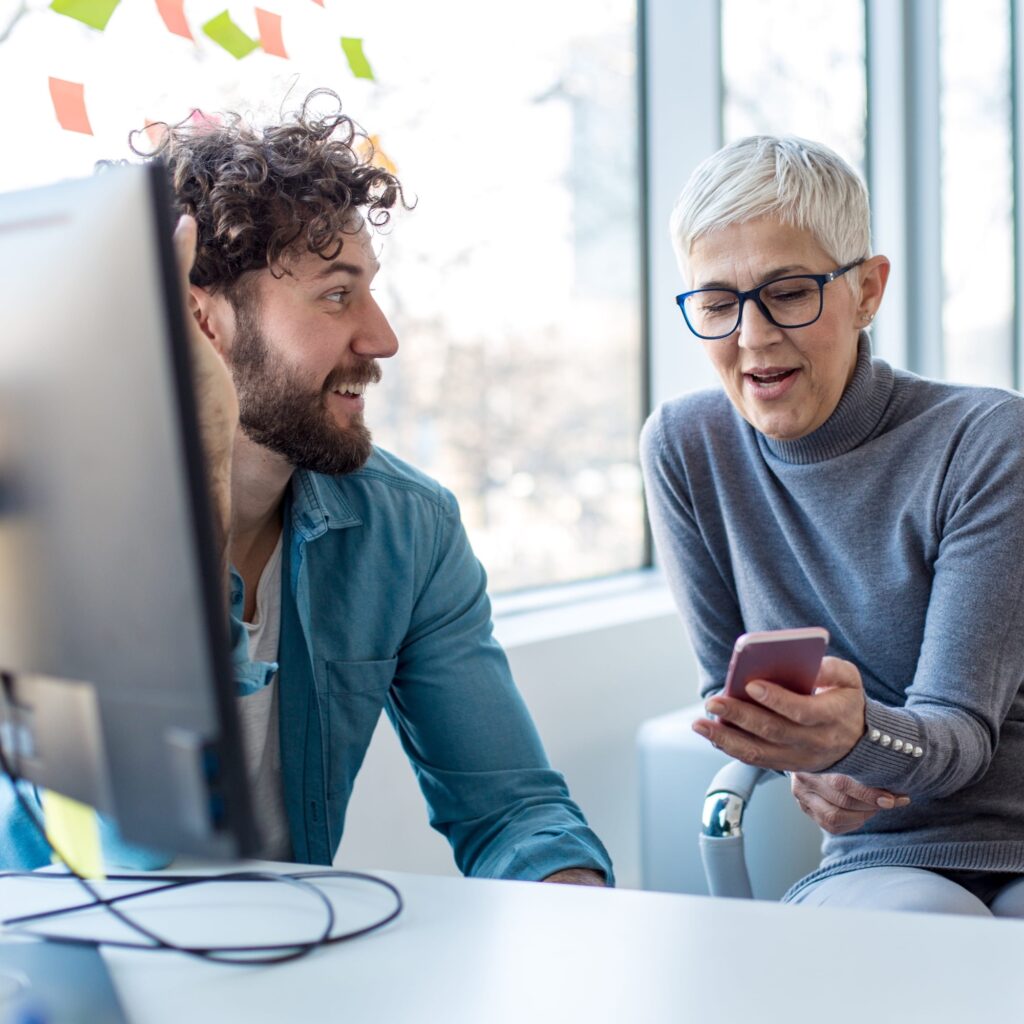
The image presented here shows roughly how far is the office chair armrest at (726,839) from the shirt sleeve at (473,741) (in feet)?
0.63

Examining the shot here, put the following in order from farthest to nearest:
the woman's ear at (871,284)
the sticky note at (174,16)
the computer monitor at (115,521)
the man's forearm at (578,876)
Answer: the sticky note at (174,16) → the woman's ear at (871,284) → the man's forearm at (578,876) → the computer monitor at (115,521)

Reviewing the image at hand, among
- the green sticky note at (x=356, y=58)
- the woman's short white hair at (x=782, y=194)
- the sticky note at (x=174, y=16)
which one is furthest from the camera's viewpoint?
the green sticky note at (x=356, y=58)

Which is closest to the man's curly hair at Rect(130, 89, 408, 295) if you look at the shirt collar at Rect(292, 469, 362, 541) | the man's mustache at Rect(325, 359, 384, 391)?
the man's mustache at Rect(325, 359, 384, 391)

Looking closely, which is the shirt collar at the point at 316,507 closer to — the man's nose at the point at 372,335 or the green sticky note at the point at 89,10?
the man's nose at the point at 372,335

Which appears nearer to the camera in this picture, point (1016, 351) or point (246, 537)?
point (246, 537)

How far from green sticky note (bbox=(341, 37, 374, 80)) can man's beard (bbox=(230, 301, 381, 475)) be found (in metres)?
0.87

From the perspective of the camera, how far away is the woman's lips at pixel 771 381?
Answer: 5.30ft

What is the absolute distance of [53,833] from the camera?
3.48 feet

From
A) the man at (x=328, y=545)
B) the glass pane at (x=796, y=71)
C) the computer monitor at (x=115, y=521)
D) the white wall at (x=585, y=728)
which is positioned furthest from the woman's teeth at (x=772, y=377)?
the glass pane at (x=796, y=71)

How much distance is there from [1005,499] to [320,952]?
3.20 feet

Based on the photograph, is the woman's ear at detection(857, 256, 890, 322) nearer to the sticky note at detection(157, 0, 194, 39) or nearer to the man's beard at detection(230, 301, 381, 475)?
the man's beard at detection(230, 301, 381, 475)

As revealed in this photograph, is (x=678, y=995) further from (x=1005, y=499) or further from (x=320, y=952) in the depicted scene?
(x=1005, y=499)

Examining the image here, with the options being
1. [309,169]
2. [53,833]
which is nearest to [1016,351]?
[309,169]

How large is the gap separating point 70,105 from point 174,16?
0.23 m
